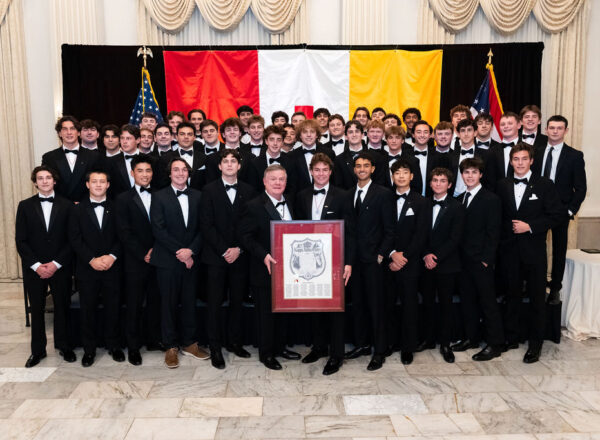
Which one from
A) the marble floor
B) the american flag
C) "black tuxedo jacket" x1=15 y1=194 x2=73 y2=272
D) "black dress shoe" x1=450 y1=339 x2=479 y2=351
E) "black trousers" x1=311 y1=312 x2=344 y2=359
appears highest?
the american flag

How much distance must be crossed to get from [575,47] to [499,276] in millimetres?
5130

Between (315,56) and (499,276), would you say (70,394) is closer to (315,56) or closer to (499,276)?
(499,276)

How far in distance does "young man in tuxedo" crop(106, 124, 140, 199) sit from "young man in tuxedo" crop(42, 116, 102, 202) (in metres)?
0.19

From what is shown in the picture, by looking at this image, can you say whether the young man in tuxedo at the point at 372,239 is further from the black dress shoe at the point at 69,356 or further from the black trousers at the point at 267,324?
the black dress shoe at the point at 69,356

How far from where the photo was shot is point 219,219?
500cm

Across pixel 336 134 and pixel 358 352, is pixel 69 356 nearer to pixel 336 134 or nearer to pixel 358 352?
pixel 358 352

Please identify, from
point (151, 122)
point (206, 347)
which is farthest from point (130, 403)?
point (151, 122)

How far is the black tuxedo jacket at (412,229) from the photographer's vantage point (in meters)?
4.94

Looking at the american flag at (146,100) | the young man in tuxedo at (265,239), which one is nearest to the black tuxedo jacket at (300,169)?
the young man in tuxedo at (265,239)

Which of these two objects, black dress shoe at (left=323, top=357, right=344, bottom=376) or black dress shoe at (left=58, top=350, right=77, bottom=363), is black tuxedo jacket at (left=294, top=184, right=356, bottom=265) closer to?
black dress shoe at (left=323, top=357, right=344, bottom=376)

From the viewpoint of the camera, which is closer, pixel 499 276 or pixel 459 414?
pixel 459 414

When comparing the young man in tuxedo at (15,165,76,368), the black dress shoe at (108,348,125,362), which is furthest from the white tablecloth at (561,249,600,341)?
the young man in tuxedo at (15,165,76,368)

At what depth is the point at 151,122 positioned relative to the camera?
266 inches

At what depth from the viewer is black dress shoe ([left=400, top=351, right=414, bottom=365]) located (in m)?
5.13
